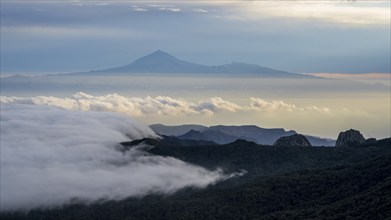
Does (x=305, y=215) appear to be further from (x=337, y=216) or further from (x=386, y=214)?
(x=386, y=214)

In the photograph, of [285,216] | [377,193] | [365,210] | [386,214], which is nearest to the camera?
[386,214]

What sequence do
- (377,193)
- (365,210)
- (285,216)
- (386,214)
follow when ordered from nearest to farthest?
(386,214) → (365,210) → (377,193) → (285,216)

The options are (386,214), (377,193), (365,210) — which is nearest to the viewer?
(386,214)

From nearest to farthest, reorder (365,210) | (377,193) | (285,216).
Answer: (365,210), (377,193), (285,216)

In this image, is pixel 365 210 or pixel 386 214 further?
pixel 365 210

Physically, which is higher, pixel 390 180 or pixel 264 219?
pixel 390 180

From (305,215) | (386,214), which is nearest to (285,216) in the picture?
(305,215)

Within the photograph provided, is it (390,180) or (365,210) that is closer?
(365,210)

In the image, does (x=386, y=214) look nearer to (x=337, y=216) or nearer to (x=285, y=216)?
(x=337, y=216)

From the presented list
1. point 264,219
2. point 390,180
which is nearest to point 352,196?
point 390,180
